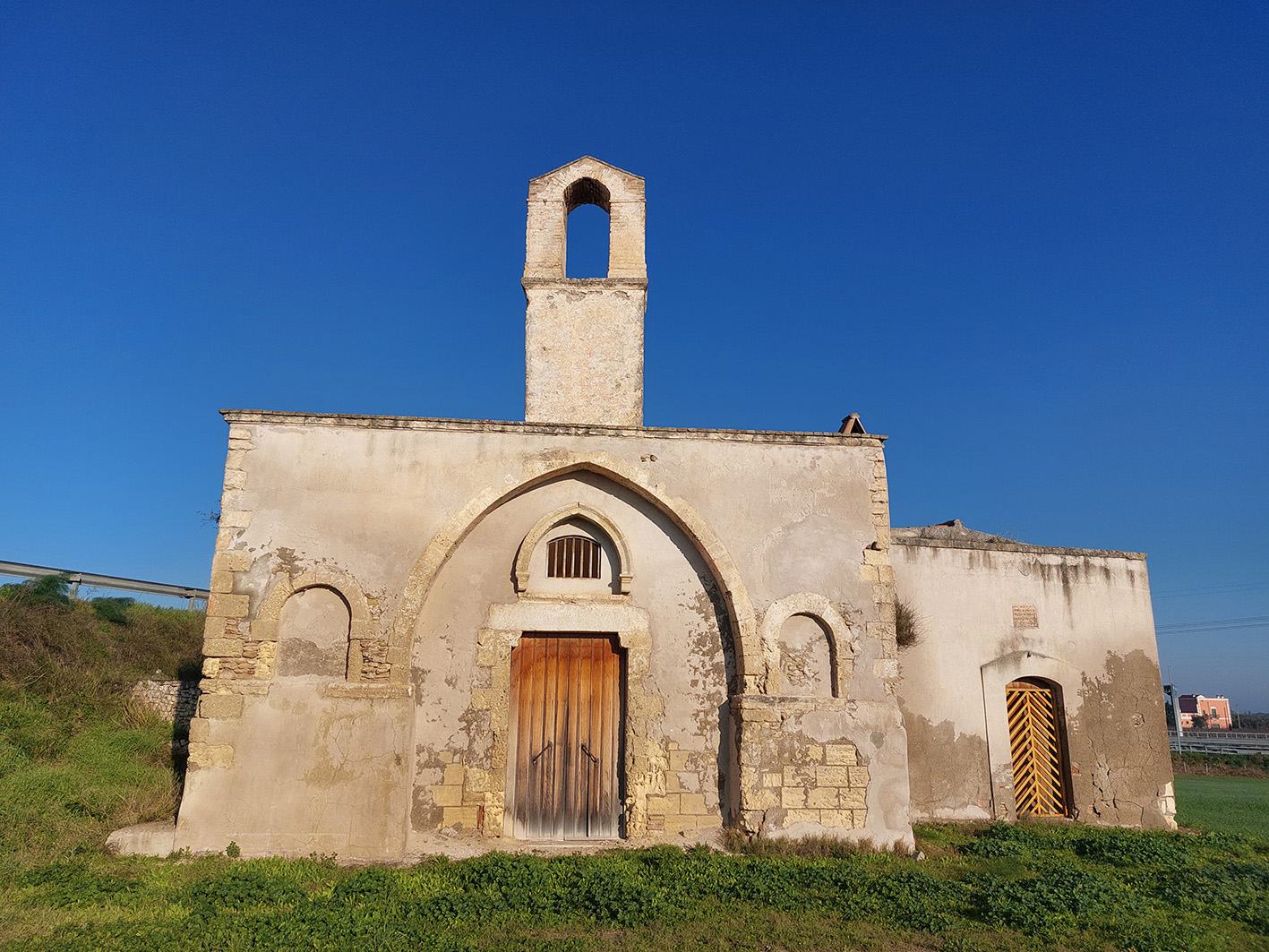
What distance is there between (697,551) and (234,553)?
5047 mm

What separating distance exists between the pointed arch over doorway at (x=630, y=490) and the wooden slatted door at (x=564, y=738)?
1286 millimetres

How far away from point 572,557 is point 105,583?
9676mm

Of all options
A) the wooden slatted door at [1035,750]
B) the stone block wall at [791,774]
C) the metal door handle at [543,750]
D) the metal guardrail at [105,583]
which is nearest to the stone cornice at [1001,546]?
the wooden slatted door at [1035,750]

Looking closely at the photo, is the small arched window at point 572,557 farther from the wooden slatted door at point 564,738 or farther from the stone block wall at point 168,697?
the stone block wall at point 168,697

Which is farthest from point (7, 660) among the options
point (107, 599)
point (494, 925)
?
→ point (494, 925)

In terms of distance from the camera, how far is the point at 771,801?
25.6 feet

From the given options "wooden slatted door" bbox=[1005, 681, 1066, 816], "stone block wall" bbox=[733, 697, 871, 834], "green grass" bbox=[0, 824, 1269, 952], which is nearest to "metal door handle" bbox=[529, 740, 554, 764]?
"green grass" bbox=[0, 824, 1269, 952]

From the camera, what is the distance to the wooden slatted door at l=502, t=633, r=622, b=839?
8.05m

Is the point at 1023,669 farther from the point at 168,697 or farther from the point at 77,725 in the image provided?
the point at 77,725

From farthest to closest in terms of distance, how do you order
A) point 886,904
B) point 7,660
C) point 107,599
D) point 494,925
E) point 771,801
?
point 107,599
point 7,660
point 771,801
point 886,904
point 494,925

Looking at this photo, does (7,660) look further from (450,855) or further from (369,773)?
(450,855)

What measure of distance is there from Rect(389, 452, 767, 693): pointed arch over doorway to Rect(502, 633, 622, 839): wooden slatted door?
4.22 feet

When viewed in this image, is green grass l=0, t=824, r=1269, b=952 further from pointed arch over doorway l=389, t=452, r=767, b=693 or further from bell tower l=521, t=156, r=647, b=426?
bell tower l=521, t=156, r=647, b=426

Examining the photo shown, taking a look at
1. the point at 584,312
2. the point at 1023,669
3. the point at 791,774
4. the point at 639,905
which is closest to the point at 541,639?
the point at 791,774
